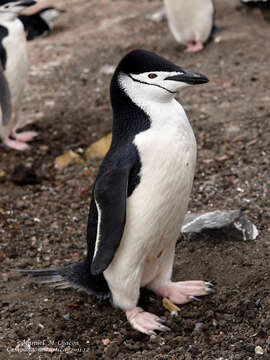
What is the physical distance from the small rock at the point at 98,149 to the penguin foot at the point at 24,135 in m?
0.60

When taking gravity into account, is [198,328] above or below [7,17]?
below

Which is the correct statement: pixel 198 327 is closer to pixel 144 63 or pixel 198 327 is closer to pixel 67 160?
pixel 144 63

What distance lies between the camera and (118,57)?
6453 mm

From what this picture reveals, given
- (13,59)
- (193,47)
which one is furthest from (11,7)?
(193,47)

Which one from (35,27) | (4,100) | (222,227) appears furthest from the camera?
(35,27)

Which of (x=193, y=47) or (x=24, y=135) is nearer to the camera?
(x=24, y=135)

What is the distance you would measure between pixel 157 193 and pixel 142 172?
110 mm

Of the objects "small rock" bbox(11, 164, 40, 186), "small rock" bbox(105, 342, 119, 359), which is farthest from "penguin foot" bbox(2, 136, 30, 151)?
"small rock" bbox(105, 342, 119, 359)

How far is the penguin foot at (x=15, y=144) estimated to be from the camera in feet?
16.0

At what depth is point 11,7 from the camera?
195 inches

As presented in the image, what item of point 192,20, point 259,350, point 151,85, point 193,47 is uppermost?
point 151,85

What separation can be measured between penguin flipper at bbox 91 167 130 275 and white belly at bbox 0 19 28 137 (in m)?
2.56

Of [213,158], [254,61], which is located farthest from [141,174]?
[254,61]

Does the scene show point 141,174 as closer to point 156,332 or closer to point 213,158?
point 156,332
